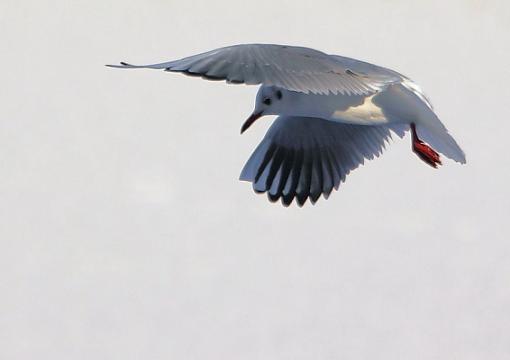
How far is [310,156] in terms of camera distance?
3.64 metres

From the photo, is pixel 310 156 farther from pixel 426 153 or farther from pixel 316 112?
pixel 316 112

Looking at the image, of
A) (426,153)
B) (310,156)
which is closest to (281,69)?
(426,153)

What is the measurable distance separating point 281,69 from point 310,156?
0.78m

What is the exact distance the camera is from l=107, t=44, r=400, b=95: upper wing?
2746 mm

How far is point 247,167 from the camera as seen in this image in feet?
12.1

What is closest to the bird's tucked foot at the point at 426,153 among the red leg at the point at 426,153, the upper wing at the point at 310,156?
the red leg at the point at 426,153

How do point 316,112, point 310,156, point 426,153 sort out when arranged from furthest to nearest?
1. point 310,156
2. point 426,153
3. point 316,112

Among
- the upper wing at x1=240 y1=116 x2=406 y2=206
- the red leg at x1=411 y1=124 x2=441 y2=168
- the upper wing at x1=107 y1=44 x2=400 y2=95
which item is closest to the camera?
the upper wing at x1=107 y1=44 x2=400 y2=95

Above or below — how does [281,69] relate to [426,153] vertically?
above

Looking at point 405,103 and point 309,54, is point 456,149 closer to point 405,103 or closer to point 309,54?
point 405,103

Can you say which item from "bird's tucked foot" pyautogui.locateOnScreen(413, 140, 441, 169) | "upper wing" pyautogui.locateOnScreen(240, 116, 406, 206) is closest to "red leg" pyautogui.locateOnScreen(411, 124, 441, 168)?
"bird's tucked foot" pyautogui.locateOnScreen(413, 140, 441, 169)

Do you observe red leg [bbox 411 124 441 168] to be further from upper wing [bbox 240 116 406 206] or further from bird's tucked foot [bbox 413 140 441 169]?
upper wing [bbox 240 116 406 206]

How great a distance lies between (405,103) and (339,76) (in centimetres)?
27

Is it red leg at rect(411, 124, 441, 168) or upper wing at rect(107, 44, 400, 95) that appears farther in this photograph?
red leg at rect(411, 124, 441, 168)
